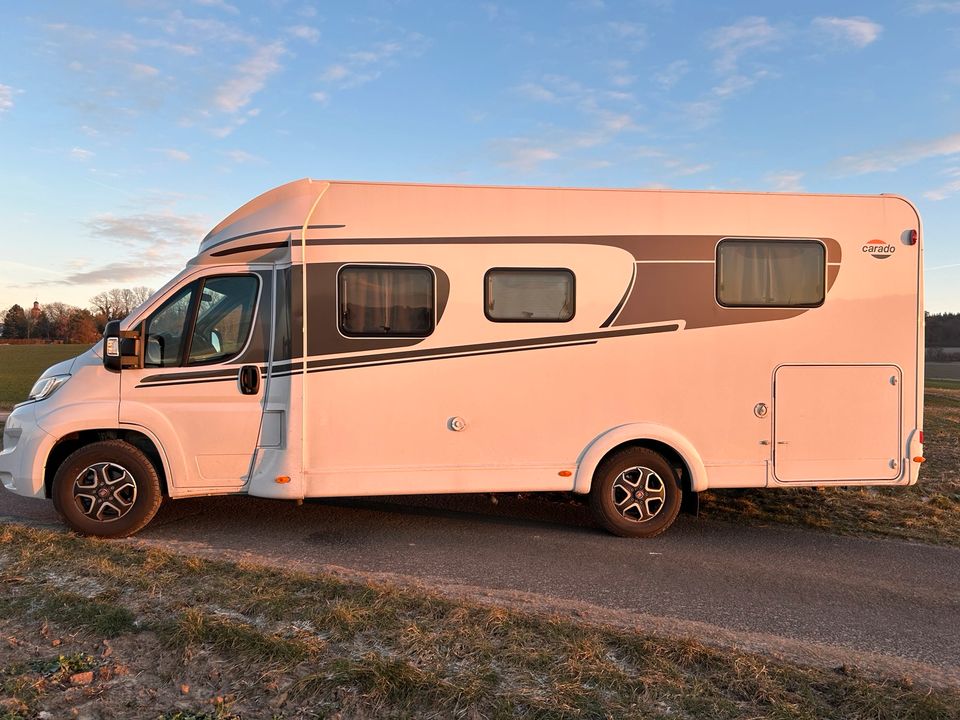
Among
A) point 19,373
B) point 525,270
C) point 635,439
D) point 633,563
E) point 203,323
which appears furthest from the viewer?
point 19,373

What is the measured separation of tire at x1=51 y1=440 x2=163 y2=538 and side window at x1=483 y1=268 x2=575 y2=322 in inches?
123

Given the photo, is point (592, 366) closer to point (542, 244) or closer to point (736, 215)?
point (542, 244)

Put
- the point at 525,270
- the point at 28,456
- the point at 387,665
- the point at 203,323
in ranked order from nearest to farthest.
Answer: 1. the point at 387,665
2. the point at 28,456
3. the point at 203,323
4. the point at 525,270

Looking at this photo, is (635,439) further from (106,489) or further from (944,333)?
(944,333)

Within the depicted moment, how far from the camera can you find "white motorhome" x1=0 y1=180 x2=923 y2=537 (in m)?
5.43

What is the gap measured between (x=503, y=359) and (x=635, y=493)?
1.64 meters

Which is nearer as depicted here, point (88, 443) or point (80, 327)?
point (88, 443)

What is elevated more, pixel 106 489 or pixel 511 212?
pixel 511 212

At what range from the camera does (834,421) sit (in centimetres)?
574

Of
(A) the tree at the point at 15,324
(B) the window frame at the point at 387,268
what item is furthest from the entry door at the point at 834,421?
(A) the tree at the point at 15,324

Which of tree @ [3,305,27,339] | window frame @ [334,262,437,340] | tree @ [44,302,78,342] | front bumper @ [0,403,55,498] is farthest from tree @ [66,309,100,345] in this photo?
window frame @ [334,262,437,340]

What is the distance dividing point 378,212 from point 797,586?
425cm

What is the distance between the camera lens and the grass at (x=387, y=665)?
3018mm

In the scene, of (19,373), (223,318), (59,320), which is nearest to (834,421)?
(223,318)
